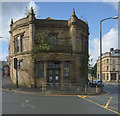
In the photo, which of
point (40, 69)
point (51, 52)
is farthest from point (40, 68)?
point (51, 52)

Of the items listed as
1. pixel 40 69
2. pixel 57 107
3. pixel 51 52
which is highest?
pixel 51 52

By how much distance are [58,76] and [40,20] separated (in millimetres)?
8705

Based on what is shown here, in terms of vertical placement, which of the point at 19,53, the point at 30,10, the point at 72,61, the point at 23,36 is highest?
the point at 30,10

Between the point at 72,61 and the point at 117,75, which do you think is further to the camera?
the point at 117,75

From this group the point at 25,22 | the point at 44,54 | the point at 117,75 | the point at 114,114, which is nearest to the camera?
the point at 114,114

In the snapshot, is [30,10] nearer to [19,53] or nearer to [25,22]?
[25,22]

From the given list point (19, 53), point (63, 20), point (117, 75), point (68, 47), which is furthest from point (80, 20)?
point (117, 75)

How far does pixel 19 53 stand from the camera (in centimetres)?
1927

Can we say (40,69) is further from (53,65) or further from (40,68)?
(53,65)

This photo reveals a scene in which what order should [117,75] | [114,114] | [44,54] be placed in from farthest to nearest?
[117,75] → [44,54] → [114,114]

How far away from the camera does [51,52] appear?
57.3ft

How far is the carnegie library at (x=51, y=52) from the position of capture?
1748cm

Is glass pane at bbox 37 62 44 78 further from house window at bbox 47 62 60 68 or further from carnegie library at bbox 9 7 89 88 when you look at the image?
house window at bbox 47 62 60 68

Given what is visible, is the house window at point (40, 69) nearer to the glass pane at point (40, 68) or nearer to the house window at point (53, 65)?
the glass pane at point (40, 68)
